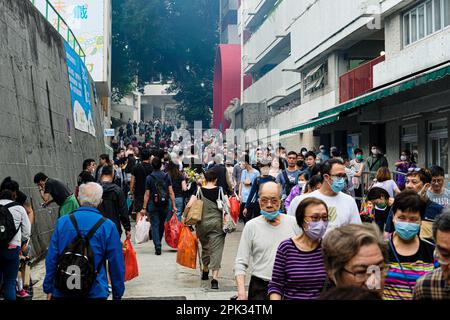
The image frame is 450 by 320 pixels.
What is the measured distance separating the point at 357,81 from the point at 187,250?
572 inches

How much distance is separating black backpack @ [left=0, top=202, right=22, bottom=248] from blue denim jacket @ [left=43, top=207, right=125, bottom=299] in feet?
5.90

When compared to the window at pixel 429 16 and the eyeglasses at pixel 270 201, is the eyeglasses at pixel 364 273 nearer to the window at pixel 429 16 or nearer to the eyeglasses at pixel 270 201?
the eyeglasses at pixel 270 201

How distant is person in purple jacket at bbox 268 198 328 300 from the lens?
4.55 metres

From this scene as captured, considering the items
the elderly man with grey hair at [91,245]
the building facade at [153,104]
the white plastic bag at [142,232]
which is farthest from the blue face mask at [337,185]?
the building facade at [153,104]

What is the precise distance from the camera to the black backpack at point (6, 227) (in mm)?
6941

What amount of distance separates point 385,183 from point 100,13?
104 feet

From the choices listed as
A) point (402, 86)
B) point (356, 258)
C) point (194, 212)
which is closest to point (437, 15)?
point (402, 86)

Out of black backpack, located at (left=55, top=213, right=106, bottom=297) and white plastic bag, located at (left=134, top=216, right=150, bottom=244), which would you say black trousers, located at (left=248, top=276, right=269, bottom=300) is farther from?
white plastic bag, located at (left=134, top=216, right=150, bottom=244)

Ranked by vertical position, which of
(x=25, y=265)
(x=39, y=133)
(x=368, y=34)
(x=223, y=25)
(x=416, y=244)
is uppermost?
(x=223, y=25)

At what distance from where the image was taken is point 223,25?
6197 centimetres

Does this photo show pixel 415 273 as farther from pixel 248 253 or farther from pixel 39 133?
pixel 39 133

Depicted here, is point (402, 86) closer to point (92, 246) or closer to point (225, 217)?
point (225, 217)

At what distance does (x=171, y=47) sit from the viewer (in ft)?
183
